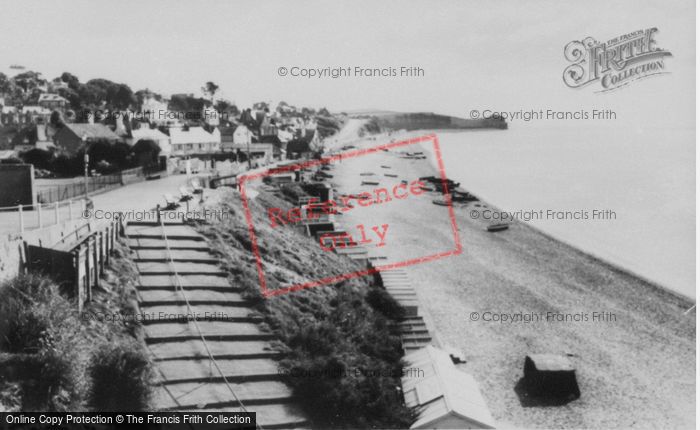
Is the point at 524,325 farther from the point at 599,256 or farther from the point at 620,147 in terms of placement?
the point at 620,147

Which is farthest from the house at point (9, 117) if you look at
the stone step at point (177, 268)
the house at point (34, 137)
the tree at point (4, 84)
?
the stone step at point (177, 268)

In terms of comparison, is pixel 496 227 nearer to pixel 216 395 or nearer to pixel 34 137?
pixel 216 395

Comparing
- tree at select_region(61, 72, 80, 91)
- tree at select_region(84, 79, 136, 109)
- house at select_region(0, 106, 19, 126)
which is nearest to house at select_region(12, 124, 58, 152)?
house at select_region(0, 106, 19, 126)

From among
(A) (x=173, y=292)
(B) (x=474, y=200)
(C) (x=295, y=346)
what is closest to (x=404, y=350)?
(C) (x=295, y=346)

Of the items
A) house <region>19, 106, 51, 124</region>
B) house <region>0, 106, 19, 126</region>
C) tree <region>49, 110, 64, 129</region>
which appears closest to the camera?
tree <region>49, 110, 64, 129</region>

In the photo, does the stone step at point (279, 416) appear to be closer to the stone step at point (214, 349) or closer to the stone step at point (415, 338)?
the stone step at point (214, 349)

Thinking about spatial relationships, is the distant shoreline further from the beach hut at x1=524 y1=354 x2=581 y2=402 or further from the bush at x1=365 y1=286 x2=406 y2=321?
the bush at x1=365 y1=286 x2=406 y2=321

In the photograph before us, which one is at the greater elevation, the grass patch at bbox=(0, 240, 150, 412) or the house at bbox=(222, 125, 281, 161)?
the house at bbox=(222, 125, 281, 161)
